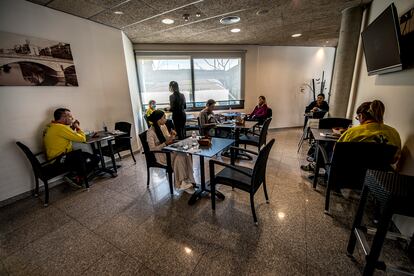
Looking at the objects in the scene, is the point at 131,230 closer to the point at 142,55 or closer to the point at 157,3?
the point at 157,3

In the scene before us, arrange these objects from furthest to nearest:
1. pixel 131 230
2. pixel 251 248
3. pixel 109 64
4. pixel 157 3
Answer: pixel 109 64 → pixel 157 3 → pixel 131 230 → pixel 251 248

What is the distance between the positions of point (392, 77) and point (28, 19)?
15.4 feet

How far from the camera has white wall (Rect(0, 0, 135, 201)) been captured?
238cm

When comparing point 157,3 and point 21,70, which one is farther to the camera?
point 157,3

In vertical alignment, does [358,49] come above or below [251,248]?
above

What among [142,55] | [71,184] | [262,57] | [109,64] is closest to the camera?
[71,184]

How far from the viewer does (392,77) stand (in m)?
2.08

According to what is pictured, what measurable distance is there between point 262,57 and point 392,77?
403 cm

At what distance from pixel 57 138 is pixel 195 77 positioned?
12.7ft

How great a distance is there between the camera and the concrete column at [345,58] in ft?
9.77

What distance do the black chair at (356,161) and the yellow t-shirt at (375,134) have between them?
176mm

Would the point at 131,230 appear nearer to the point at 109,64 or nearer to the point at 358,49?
the point at 109,64

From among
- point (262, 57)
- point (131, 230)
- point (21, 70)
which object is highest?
point (262, 57)

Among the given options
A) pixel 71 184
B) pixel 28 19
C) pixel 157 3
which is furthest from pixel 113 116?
pixel 157 3
